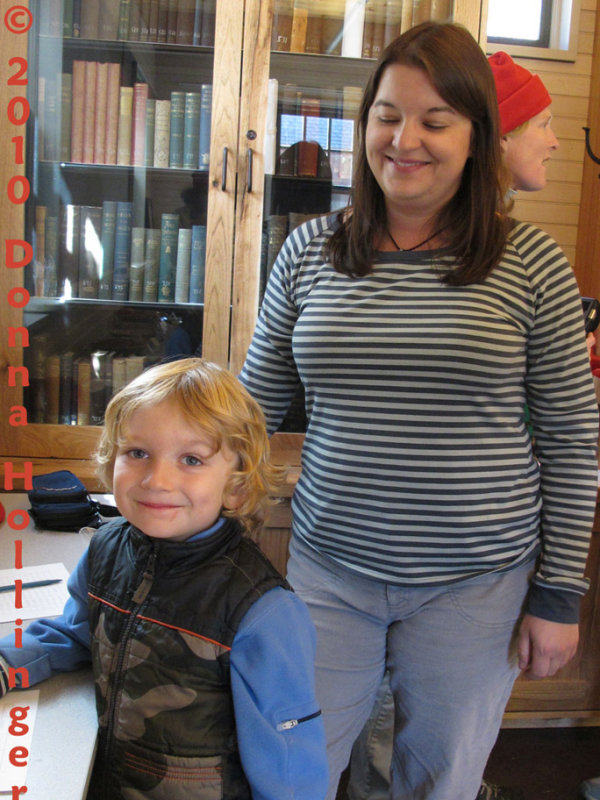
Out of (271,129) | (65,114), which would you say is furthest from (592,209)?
(65,114)

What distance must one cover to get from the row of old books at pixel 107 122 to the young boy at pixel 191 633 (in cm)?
149

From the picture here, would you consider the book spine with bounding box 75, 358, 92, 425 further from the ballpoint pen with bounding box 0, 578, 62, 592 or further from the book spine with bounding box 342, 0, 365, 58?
the book spine with bounding box 342, 0, 365, 58

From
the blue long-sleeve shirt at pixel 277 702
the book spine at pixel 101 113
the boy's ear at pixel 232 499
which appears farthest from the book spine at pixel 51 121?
the blue long-sleeve shirt at pixel 277 702

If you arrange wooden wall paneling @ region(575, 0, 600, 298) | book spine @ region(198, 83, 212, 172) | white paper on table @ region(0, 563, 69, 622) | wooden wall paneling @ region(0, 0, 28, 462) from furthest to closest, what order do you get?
wooden wall paneling @ region(575, 0, 600, 298)
book spine @ region(198, 83, 212, 172)
wooden wall paneling @ region(0, 0, 28, 462)
white paper on table @ region(0, 563, 69, 622)

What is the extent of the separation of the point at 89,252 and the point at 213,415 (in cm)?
156

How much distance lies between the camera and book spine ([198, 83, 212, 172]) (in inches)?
87.5

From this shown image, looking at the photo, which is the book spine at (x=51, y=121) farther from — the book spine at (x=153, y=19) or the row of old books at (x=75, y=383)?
the row of old books at (x=75, y=383)

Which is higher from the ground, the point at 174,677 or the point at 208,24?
the point at 208,24

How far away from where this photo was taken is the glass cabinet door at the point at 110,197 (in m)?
2.27

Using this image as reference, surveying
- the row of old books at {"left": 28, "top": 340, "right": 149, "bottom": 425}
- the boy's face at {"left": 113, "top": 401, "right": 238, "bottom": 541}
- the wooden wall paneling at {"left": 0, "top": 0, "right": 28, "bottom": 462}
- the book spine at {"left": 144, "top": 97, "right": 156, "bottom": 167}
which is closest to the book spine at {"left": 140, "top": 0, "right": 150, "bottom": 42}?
the book spine at {"left": 144, "top": 97, "right": 156, "bottom": 167}

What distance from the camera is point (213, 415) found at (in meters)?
0.97

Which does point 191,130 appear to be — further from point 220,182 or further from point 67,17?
point 67,17

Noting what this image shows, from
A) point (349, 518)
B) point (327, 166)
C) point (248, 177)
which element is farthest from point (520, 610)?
point (327, 166)

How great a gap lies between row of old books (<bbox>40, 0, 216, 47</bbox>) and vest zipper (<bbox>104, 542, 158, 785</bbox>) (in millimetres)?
1777
